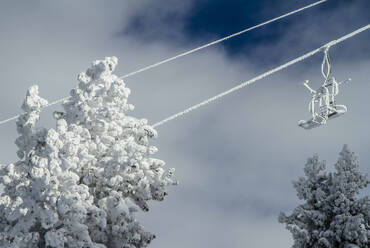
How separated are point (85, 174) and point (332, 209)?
49.6ft

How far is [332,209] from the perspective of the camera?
29984 millimetres

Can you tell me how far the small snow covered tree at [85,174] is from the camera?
64.0 feet

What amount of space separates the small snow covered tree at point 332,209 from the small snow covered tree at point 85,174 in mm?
11276

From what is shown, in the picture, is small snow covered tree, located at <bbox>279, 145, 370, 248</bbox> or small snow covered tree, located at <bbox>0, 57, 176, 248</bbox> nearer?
small snow covered tree, located at <bbox>0, 57, 176, 248</bbox>

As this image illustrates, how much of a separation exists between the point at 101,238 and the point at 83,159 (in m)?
2.88

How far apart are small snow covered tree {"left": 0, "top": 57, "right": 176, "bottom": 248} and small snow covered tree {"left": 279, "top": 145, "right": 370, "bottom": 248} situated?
37.0 feet

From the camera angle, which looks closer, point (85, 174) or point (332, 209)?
point (85, 174)

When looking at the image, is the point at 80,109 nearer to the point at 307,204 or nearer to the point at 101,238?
the point at 101,238

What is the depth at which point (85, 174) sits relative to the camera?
20.5 metres

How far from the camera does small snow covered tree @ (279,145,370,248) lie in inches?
1133

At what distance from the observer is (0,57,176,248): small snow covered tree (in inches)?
768

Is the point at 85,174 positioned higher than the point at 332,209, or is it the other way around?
the point at 332,209

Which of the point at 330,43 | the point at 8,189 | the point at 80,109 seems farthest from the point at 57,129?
the point at 330,43

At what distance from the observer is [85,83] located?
860 inches
